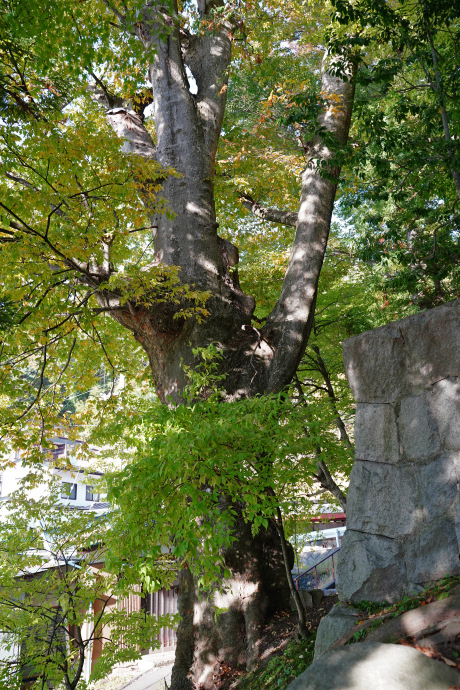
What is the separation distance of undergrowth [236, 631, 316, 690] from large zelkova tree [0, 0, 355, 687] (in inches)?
16.2

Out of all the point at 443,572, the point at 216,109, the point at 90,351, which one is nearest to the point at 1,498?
the point at 90,351

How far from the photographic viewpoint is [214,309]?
6609 millimetres

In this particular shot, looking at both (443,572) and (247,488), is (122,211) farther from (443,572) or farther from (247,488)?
(443,572)

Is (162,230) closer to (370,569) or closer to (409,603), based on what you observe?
(370,569)

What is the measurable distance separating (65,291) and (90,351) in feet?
5.80

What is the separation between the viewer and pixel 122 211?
6.58 meters

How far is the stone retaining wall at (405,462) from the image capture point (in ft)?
11.3

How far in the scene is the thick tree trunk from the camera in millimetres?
5600

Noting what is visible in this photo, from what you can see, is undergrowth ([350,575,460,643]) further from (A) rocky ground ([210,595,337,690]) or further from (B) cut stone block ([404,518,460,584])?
(A) rocky ground ([210,595,337,690])

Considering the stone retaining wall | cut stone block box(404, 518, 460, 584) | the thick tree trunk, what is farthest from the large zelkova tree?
cut stone block box(404, 518, 460, 584)

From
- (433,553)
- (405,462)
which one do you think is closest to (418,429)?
(405,462)

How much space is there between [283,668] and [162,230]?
5585 mm

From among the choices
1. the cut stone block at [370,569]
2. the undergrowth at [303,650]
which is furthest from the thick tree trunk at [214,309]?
the cut stone block at [370,569]

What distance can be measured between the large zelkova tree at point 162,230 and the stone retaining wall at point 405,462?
148cm
